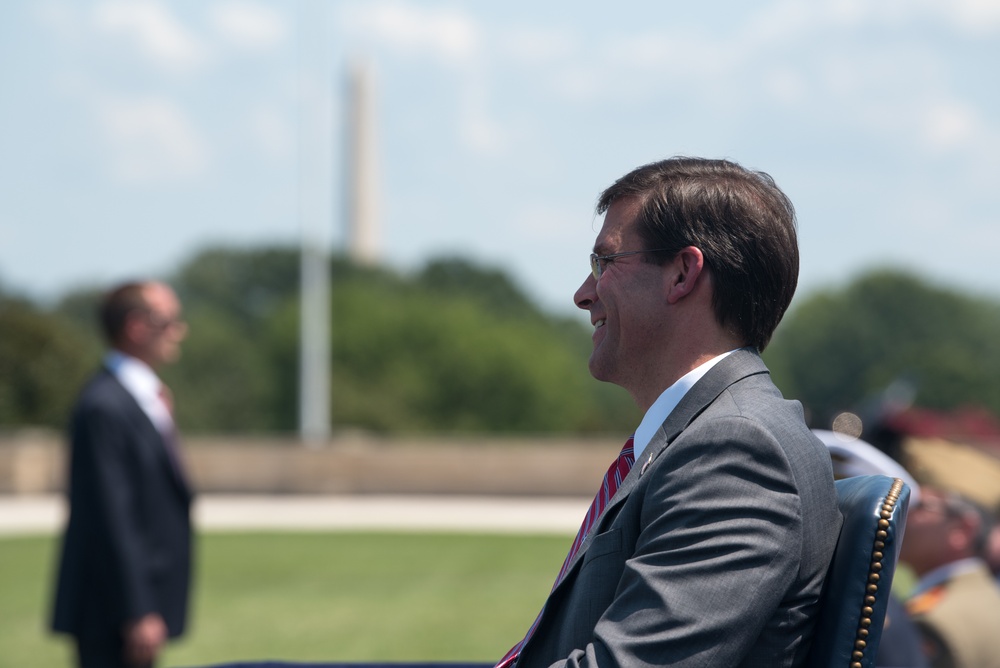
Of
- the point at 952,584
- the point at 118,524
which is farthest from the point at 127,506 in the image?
the point at 952,584

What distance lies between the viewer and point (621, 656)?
1.91 m

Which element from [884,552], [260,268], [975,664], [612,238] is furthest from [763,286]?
[260,268]

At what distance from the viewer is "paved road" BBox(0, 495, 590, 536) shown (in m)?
19.4

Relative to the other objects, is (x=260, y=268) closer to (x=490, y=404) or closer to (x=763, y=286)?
(x=490, y=404)

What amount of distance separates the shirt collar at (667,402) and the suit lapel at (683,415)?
2 cm

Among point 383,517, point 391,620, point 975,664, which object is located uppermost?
point 975,664

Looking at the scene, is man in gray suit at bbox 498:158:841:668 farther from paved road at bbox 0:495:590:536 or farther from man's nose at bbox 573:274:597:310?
paved road at bbox 0:495:590:536

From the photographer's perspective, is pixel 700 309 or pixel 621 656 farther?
pixel 700 309

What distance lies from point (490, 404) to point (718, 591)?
6437 cm

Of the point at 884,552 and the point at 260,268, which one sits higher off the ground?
the point at 884,552

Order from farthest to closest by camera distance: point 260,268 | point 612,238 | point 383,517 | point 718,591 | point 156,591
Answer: point 260,268 < point 383,517 < point 156,591 < point 612,238 < point 718,591

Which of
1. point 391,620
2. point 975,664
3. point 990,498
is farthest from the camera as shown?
point 391,620

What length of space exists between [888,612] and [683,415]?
125cm

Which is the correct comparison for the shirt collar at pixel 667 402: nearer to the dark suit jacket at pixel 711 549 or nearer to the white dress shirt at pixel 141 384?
the dark suit jacket at pixel 711 549
